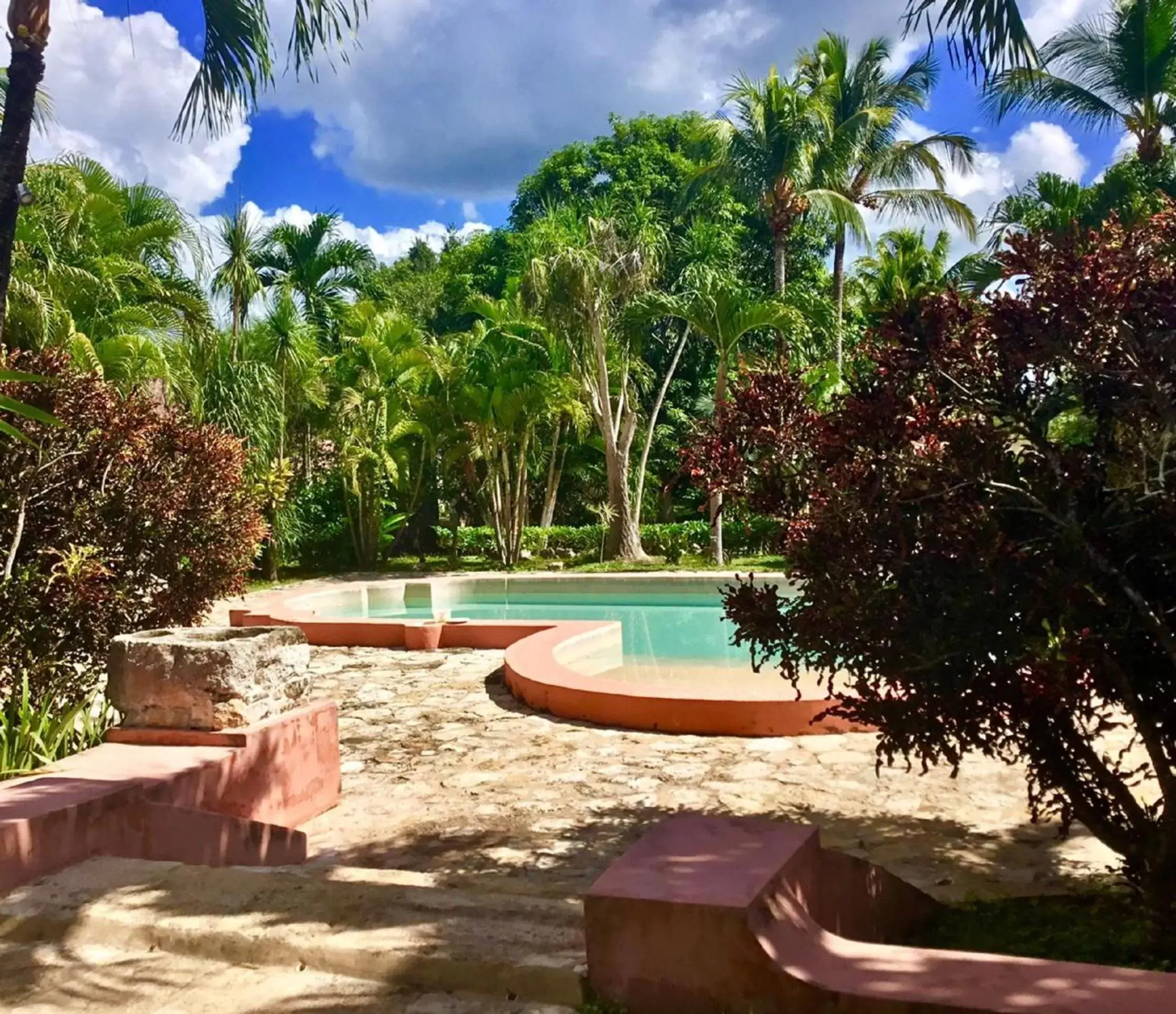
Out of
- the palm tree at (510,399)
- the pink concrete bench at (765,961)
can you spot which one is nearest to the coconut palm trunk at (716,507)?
the palm tree at (510,399)

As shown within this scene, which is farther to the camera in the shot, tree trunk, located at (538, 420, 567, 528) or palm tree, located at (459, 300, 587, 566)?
tree trunk, located at (538, 420, 567, 528)

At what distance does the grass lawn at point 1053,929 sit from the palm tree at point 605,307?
1716cm

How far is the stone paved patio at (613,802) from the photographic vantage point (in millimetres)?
4848

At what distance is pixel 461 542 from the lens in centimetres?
2636

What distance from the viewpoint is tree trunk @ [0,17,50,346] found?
4.94m

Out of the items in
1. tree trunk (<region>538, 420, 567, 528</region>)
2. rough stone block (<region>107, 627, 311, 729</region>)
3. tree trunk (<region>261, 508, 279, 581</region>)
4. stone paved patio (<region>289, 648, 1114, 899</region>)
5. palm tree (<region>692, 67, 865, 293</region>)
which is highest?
palm tree (<region>692, 67, 865, 293</region>)

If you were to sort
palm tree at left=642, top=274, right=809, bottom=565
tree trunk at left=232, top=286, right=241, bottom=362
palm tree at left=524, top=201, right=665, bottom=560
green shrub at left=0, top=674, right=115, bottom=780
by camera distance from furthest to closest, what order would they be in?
palm tree at left=524, top=201, right=665, bottom=560, tree trunk at left=232, top=286, right=241, bottom=362, palm tree at left=642, top=274, right=809, bottom=565, green shrub at left=0, top=674, right=115, bottom=780

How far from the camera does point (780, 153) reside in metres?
21.5

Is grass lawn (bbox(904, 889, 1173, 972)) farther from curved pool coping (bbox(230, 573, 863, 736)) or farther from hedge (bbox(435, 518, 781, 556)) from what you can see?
hedge (bbox(435, 518, 781, 556))

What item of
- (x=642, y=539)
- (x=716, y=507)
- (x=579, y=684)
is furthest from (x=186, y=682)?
(x=642, y=539)

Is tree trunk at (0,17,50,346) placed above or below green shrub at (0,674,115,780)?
above

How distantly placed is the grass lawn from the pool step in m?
1.58

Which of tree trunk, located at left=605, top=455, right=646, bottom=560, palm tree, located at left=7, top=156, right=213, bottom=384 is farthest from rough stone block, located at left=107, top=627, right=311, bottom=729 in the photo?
tree trunk, located at left=605, top=455, right=646, bottom=560

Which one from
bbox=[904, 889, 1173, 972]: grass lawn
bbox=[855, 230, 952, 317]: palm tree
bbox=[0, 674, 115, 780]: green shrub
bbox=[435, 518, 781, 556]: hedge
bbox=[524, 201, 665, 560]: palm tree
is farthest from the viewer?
bbox=[855, 230, 952, 317]: palm tree
